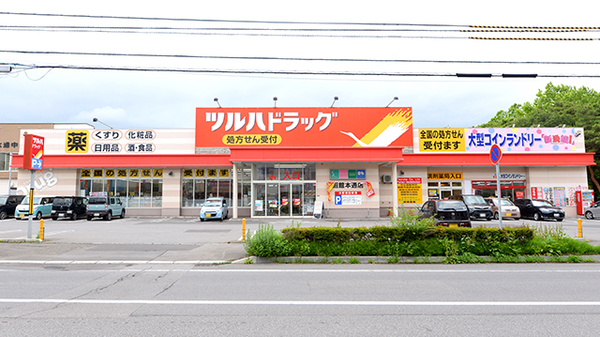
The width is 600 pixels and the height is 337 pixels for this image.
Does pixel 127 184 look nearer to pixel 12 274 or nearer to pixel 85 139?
pixel 85 139

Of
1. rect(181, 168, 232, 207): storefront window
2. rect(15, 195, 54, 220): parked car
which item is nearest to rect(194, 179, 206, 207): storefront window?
rect(181, 168, 232, 207): storefront window

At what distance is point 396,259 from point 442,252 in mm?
1327

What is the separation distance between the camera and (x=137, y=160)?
1045 inches

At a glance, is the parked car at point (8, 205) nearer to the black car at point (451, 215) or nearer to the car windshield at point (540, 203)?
the black car at point (451, 215)

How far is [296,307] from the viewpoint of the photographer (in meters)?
5.53

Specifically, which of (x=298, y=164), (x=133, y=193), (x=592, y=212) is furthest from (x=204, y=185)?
(x=592, y=212)

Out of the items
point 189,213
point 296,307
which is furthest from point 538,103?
point 296,307

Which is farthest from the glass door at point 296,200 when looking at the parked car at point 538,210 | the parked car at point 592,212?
the parked car at point 592,212

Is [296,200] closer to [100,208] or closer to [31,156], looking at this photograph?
[100,208]

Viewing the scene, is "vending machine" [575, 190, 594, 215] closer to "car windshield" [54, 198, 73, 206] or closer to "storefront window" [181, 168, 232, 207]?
"storefront window" [181, 168, 232, 207]

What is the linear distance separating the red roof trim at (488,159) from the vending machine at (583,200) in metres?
2.31

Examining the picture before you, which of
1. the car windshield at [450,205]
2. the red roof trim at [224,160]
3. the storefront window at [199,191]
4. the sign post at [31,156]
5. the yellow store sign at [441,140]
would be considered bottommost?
the car windshield at [450,205]

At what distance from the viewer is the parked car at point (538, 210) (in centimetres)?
2284

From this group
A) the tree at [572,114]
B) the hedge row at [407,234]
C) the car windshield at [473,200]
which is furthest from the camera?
the tree at [572,114]
